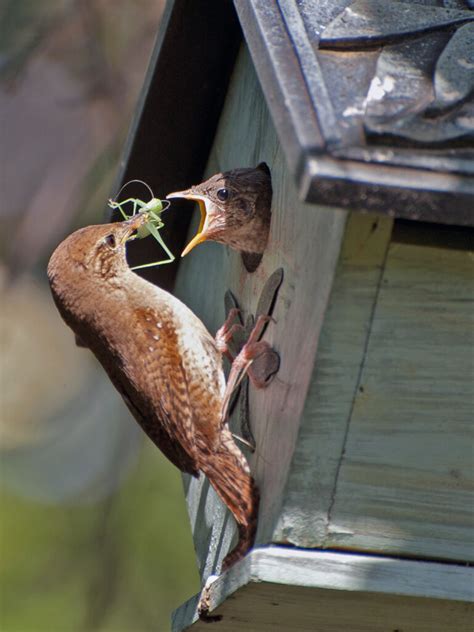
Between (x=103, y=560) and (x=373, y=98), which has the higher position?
(x=373, y=98)

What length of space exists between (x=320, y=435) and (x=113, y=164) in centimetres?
334

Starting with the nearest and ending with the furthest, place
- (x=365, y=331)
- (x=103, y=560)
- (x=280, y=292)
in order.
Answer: (x=365, y=331) → (x=280, y=292) → (x=103, y=560)

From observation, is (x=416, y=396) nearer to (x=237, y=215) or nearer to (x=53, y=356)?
(x=237, y=215)

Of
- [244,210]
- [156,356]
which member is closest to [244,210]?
[244,210]

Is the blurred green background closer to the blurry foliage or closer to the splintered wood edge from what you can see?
the blurry foliage

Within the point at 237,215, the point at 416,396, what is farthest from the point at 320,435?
the point at 237,215

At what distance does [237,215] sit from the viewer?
303cm

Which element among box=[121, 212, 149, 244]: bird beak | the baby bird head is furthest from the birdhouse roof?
box=[121, 212, 149, 244]: bird beak

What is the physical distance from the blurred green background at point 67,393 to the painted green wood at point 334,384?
3041 millimetres

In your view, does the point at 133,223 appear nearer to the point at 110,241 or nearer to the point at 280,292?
the point at 110,241

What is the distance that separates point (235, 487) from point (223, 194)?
32.4 inches

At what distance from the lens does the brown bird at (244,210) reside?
302 cm

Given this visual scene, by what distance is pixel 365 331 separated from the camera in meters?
2.26

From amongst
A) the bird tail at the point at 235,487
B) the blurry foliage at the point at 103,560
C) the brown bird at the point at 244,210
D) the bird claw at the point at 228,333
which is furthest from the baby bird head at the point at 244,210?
the blurry foliage at the point at 103,560
